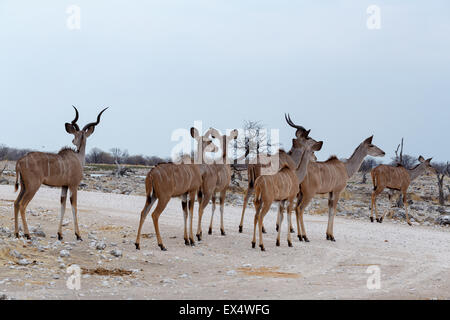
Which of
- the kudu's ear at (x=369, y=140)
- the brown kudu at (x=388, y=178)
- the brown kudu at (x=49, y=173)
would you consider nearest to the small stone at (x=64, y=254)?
the brown kudu at (x=49, y=173)

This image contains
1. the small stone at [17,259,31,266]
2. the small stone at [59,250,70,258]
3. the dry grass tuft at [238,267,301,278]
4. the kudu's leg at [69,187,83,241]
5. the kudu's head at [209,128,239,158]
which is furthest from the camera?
the kudu's head at [209,128,239,158]

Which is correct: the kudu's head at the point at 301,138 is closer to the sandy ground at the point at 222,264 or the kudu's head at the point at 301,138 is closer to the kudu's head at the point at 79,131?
the sandy ground at the point at 222,264

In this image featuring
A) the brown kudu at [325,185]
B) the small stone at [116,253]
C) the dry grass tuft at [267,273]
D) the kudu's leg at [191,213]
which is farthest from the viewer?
the brown kudu at [325,185]

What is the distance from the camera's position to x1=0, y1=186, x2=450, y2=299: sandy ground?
7.17 meters

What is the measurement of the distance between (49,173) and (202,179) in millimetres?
2931

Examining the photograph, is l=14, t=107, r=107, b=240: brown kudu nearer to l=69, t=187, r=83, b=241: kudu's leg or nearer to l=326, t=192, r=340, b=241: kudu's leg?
l=69, t=187, r=83, b=241: kudu's leg

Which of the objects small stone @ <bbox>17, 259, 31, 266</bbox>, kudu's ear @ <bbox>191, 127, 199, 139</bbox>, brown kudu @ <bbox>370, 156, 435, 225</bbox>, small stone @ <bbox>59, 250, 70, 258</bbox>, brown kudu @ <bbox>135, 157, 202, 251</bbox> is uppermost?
kudu's ear @ <bbox>191, 127, 199, 139</bbox>

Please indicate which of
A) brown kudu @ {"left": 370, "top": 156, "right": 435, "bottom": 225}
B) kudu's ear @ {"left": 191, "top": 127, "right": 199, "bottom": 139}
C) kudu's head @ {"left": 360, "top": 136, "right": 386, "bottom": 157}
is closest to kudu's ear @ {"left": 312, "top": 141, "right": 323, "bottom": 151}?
kudu's ear @ {"left": 191, "top": 127, "right": 199, "bottom": 139}

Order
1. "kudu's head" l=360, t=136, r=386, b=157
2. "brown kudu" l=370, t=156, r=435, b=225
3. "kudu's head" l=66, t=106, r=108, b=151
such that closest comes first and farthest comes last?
1. "kudu's head" l=66, t=106, r=108, b=151
2. "kudu's head" l=360, t=136, r=386, b=157
3. "brown kudu" l=370, t=156, r=435, b=225

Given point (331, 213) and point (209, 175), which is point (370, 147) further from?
point (209, 175)

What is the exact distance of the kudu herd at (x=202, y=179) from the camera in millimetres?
10023

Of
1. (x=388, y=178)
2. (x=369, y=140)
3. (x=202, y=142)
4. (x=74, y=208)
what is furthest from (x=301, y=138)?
(x=388, y=178)
